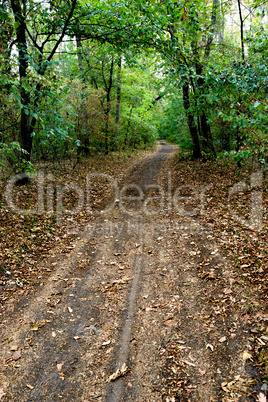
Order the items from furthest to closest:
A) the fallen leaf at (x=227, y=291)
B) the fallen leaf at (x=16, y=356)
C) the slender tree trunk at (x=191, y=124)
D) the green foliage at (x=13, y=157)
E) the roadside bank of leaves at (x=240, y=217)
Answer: the slender tree trunk at (x=191, y=124), the green foliage at (x=13, y=157), the fallen leaf at (x=227, y=291), the roadside bank of leaves at (x=240, y=217), the fallen leaf at (x=16, y=356)

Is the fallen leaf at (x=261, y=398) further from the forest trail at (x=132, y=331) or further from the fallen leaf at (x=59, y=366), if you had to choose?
the fallen leaf at (x=59, y=366)

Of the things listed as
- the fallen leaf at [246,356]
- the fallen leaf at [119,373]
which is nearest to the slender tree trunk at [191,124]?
the fallen leaf at [246,356]

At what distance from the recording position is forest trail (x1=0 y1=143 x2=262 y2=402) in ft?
10.5

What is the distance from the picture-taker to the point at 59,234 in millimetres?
7168

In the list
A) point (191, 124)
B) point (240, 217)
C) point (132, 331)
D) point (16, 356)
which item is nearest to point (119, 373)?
point (132, 331)

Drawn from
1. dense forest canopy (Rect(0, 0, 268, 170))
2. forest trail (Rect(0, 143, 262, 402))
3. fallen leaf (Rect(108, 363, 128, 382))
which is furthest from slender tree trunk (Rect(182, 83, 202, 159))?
fallen leaf (Rect(108, 363, 128, 382))

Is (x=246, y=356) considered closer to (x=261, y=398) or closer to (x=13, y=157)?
(x=261, y=398)

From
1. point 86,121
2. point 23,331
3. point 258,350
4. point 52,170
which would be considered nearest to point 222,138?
point 86,121

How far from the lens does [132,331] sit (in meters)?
4.02

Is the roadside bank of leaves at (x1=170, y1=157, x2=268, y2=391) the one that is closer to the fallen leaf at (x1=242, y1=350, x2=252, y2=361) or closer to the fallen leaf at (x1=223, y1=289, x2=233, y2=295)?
the fallen leaf at (x1=242, y1=350, x2=252, y2=361)

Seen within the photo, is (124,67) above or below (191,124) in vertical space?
above

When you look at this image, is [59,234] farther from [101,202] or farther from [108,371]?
[108,371]

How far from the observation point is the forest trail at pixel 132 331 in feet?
10.5

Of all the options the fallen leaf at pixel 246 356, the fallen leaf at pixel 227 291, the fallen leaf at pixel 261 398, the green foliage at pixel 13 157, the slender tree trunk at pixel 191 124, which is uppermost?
the slender tree trunk at pixel 191 124
